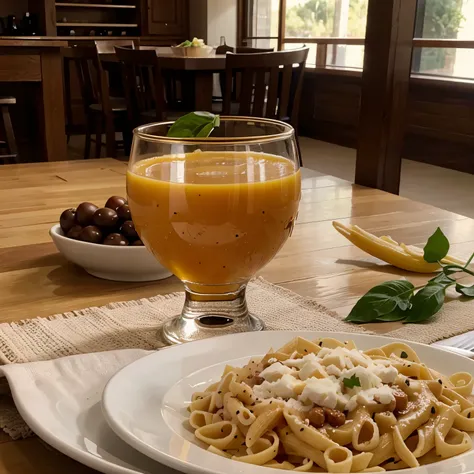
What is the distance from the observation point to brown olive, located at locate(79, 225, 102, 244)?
85 cm

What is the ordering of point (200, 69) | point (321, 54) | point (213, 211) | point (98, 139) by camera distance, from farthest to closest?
point (321, 54) < point (98, 139) < point (200, 69) < point (213, 211)

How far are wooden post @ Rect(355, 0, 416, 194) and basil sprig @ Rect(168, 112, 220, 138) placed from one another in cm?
95

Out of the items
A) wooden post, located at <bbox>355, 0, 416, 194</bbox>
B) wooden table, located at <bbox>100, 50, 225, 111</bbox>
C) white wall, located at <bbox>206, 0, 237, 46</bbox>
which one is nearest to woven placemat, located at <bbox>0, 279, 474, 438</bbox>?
wooden post, located at <bbox>355, 0, 416, 194</bbox>

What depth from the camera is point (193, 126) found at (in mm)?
681

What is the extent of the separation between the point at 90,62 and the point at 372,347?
15.9 ft

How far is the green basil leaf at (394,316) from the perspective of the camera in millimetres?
733

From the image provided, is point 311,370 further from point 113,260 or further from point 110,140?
point 110,140

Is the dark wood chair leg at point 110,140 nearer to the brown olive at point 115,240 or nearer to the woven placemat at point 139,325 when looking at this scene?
the brown olive at point 115,240

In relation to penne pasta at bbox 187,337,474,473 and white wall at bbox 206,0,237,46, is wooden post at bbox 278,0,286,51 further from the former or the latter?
penne pasta at bbox 187,337,474,473

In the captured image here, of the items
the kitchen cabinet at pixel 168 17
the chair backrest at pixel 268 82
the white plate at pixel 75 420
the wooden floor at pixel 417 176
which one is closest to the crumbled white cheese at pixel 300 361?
the white plate at pixel 75 420

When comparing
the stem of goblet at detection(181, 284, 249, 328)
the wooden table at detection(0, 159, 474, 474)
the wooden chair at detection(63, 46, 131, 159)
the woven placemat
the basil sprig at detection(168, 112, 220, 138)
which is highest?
the basil sprig at detection(168, 112, 220, 138)

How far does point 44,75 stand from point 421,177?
101 inches

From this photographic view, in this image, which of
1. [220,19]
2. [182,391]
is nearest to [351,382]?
[182,391]

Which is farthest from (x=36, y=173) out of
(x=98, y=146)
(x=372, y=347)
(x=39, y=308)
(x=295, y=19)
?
(x=295, y=19)
